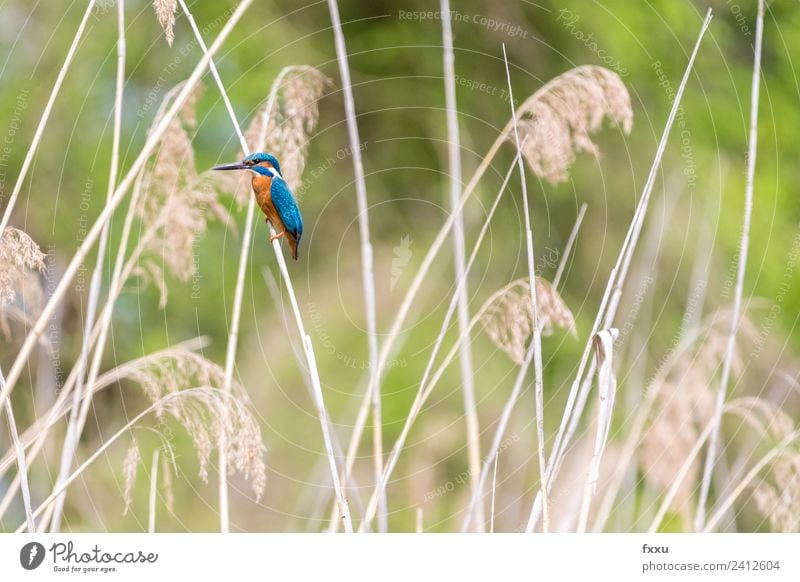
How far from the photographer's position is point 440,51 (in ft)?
7.37

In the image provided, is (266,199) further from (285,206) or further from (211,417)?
(211,417)

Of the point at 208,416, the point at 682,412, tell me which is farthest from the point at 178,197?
the point at 682,412

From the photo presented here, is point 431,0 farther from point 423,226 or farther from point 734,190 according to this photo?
point 734,190

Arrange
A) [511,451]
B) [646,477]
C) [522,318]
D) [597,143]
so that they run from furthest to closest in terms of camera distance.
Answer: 1. [597,143]
2. [511,451]
3. [646,477]
4. [522,318]

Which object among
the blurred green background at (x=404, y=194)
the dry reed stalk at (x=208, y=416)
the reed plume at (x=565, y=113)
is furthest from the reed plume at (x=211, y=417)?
the reed plume at (x=565, y=113)

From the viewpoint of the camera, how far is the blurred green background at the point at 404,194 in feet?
6.45

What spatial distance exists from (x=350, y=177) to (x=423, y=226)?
0.78 ft

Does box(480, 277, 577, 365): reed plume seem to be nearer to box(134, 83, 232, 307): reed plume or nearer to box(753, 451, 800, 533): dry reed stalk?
box(134, 83, 232, 307): reed plume

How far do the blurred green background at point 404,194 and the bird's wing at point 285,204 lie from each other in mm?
550

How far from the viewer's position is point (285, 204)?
1.39m

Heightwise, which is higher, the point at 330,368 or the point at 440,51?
the point at 440,51
